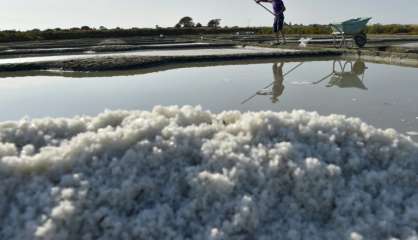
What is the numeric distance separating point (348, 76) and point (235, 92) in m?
3.02

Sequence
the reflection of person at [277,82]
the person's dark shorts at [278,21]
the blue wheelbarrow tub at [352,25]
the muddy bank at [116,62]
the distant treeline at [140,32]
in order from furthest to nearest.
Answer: the distant treeline at [140,32]
the blue wheelbarrow tub at [352,25]
the person's dark shorts at [278,21]
the muddy bank at [116,62]
the reflection of person at [277,82]

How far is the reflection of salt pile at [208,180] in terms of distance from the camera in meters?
2.38

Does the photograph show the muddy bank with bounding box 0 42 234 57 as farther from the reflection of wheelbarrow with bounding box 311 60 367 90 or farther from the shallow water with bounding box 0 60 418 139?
the reflection of wheelbarrow with bounding box 311 60 367 90

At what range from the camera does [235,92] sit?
775 cm

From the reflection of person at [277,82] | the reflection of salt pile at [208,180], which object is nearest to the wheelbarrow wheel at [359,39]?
the reflection of person at [277,82]

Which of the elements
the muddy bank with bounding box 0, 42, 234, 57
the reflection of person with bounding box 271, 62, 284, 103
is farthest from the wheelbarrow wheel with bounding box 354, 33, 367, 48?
the muddy bank with bounding box 0, 42, 234, 57

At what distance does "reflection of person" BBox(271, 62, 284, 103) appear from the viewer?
7270 millimetres

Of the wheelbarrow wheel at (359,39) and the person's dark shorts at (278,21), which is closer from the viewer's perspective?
the person's dark shorts at (278,21)

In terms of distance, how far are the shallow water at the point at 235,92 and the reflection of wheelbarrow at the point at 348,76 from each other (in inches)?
0.7

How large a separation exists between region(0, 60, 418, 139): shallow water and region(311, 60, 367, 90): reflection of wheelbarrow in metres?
0.02

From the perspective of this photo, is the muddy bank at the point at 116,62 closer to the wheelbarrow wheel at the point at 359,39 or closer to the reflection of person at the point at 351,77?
the reflection of person at the point at 351,77

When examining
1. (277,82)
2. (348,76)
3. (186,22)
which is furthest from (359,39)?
(186,22)

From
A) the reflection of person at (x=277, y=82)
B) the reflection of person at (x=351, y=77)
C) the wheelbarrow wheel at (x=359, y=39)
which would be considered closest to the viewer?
the reflection of person at (x=277, y=82)

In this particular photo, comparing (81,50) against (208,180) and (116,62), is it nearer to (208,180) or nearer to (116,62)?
(116,62)
